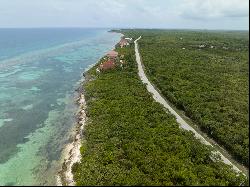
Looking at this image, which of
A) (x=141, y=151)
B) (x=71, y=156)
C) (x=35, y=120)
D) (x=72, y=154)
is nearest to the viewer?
(x=141, y=151)

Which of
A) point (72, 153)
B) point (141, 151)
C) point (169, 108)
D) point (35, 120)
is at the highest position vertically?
point (141, 151)

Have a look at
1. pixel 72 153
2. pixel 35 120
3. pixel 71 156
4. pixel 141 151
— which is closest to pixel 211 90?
pixel 141 151

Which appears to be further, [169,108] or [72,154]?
[169,108]

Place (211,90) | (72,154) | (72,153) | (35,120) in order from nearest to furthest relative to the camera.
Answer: (72,154)
(72,153)
(35,120)
(211,90)

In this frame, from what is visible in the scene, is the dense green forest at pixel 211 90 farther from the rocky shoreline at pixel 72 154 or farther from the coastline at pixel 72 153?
the rocky shoreline at pixel 72 154

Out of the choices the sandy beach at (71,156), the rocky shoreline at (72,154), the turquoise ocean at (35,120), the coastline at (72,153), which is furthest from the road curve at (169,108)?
the turquoise ocean at (35,120)

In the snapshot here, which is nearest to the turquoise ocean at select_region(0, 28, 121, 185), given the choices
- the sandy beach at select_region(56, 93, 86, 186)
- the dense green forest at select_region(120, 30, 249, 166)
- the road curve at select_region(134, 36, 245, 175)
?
the sandy beach at select_region(56, 93, 86, 186)

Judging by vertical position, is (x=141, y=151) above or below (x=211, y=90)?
above

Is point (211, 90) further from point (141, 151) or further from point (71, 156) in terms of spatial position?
point (71, 156)

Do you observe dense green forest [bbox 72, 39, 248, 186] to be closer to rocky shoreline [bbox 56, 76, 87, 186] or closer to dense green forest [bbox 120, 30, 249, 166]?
Answer: rocky shoreline [bbox 56, 76, 87, 186]

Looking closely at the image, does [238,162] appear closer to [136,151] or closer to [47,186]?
[136,151]
